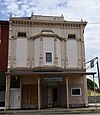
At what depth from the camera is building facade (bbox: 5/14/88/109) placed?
98.0ft

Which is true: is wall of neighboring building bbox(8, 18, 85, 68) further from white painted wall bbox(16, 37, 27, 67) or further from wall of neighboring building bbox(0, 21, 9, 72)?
wall of neighboring building bbox(0, 21, 9, 72)

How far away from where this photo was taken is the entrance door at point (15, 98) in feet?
96.5

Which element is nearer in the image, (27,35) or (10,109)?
(10,109)

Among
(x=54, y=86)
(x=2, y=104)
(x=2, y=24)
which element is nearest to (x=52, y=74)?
(x=54, y=86)

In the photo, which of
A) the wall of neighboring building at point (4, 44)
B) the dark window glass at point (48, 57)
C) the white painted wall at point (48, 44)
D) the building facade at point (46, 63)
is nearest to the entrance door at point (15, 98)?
the building facade at point (46, 63)

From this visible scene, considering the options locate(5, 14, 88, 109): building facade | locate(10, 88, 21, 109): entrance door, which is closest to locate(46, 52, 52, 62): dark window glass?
locate(5, 14, 88, 109): building facade

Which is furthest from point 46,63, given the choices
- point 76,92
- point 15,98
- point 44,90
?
point 15,98

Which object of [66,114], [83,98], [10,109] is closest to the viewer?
[66,114]

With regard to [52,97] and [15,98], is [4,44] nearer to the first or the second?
[15,98]

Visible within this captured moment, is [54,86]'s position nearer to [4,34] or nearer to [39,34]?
[39,34]

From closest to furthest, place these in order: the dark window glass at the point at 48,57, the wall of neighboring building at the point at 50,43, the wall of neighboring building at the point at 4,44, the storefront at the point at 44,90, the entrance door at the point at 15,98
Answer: the storefront at the point at 44,90 < the entrance door at the point at 15,98 < the wall of neighboring building at the point at 4,44 < the wall of neighboring building at the point at 50,43 < the dark window glass at the point at 48,57

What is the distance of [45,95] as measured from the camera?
1210 inches

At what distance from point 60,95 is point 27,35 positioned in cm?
868

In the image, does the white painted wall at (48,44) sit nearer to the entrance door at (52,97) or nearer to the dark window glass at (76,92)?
the entrance door at (52,97)
